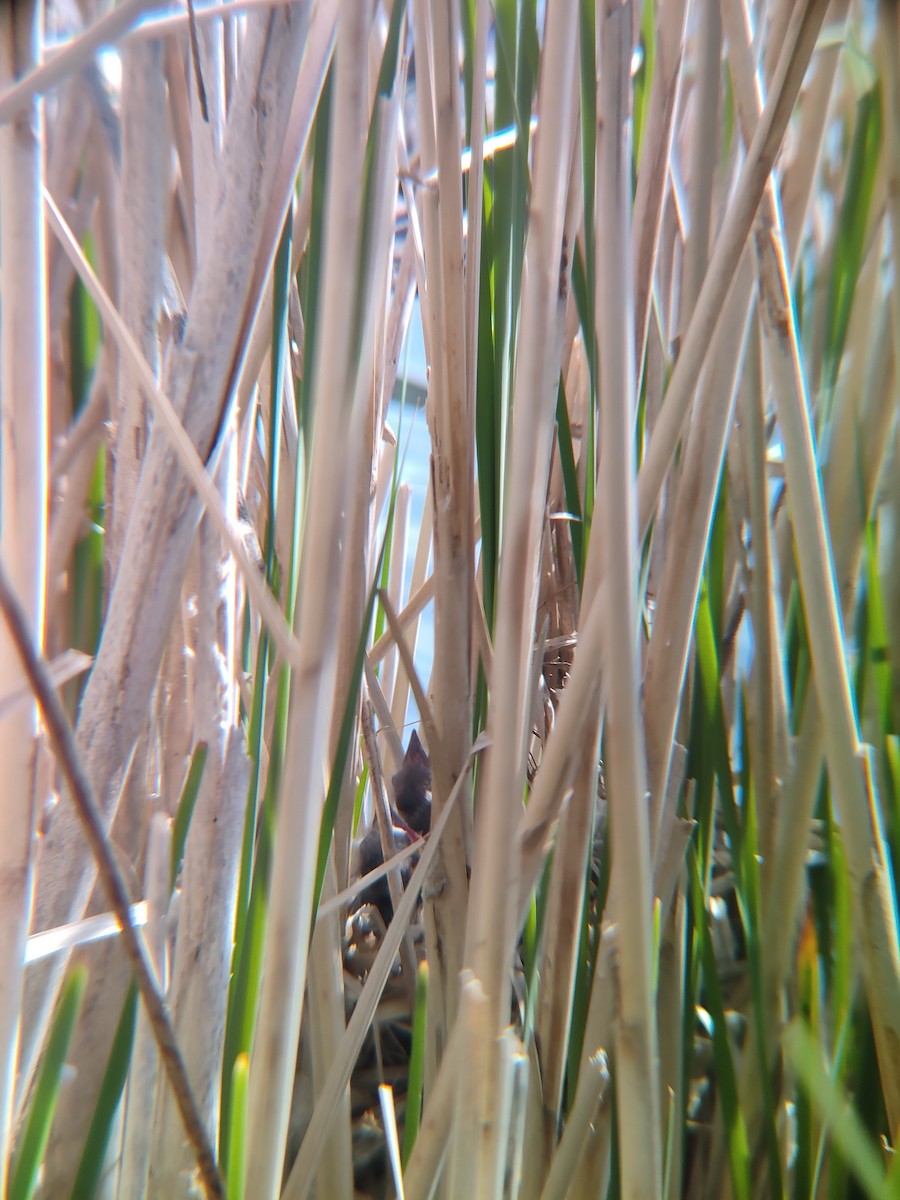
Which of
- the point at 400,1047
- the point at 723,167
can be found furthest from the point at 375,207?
the point at 400,1047

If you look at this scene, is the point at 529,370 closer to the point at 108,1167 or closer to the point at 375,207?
the point at 375,207

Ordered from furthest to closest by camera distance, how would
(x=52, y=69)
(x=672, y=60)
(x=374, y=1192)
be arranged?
(x=374, y=1192) < (x=672, y=60) < (x=52, y=69)

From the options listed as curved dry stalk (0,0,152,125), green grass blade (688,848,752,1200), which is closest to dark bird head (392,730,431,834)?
green grass blade (688,848,752,1200)

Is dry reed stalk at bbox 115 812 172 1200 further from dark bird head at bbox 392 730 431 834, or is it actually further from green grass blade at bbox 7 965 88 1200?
dark bird head at bbox 392 730 431 834

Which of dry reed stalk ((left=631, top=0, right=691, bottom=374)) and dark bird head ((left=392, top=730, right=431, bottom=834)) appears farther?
dark bird head ((left=392, top=730, right=431, bottom=834))

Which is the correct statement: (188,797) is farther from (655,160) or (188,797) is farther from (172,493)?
(655,160)

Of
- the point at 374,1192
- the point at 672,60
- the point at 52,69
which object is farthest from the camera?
the point at 374,1192

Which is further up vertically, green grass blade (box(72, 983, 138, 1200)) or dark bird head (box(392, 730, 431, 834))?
dark bird head (box(392, 730, 431, 834))
